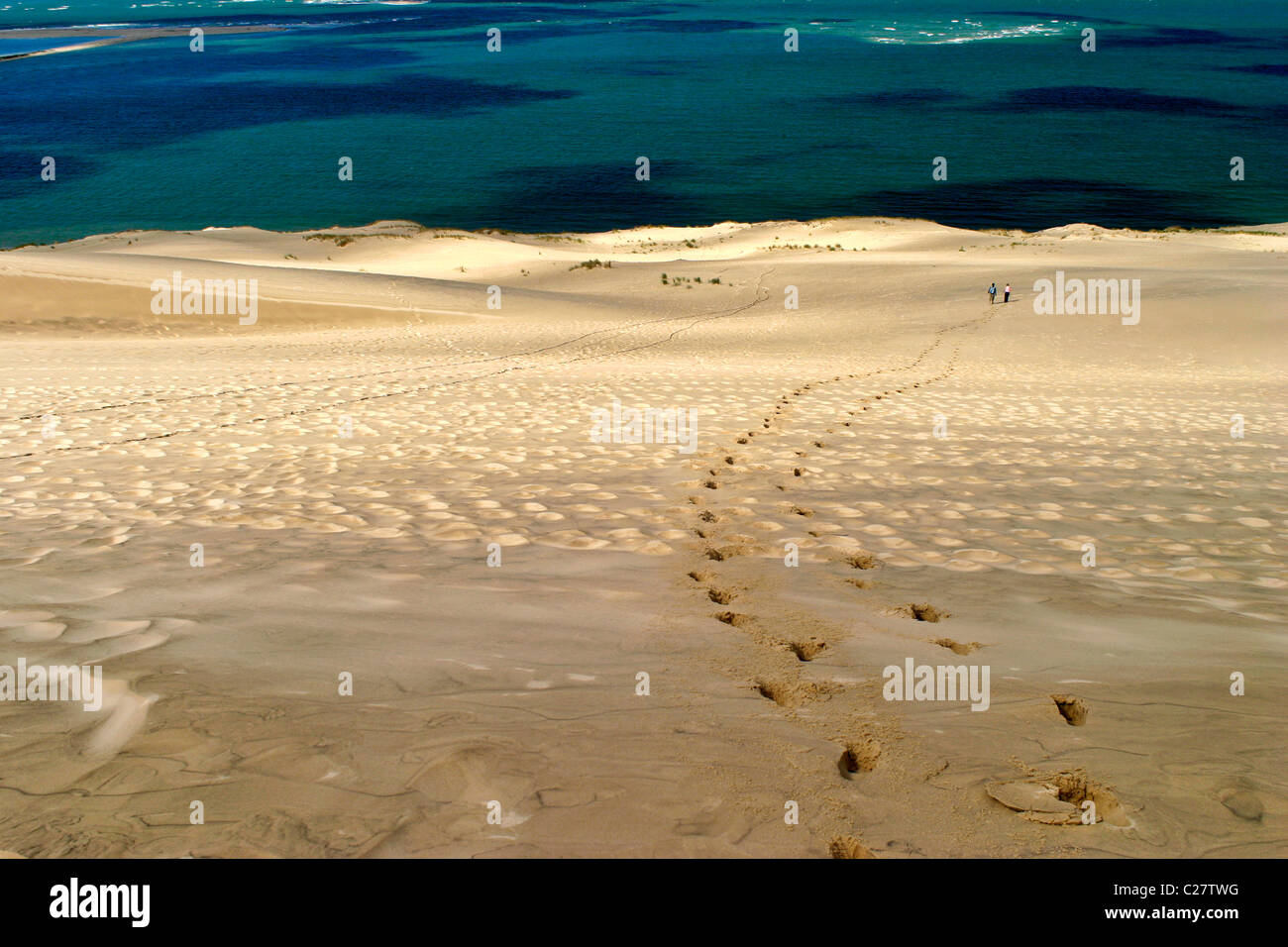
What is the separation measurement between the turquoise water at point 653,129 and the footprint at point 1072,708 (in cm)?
4109

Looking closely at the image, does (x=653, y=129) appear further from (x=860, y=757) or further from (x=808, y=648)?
(x=860, y=757)

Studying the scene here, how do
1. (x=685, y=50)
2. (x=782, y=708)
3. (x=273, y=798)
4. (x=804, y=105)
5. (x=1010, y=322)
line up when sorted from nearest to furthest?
(x=273, y=798) < (x=782, y=708) < (x=1010, y=322) < (x=804, y=105) < (x=685, y=50)

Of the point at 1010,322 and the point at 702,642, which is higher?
the point at 1010,322

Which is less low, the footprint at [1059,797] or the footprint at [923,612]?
the footprint at [923,612]

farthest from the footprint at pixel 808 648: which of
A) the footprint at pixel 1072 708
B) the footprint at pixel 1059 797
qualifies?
the footprint at pixel 1059 797

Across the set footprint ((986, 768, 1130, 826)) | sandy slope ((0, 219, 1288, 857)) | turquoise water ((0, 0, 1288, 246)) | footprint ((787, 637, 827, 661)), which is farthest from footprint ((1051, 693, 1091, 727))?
turquoise water ((0, 0, 1288, 246))

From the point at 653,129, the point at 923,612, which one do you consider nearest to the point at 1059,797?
the point at 923,612

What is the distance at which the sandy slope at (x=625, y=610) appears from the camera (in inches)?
112

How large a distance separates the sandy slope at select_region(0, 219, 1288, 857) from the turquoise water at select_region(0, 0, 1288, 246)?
34386 millimetres

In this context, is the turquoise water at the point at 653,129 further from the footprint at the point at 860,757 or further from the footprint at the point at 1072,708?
the footprint at the point at 860,757

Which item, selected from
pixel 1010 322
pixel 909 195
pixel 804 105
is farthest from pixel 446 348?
pixel 804 105

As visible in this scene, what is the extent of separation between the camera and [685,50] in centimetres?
9856

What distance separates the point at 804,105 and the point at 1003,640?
73.1 m
